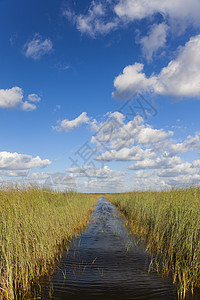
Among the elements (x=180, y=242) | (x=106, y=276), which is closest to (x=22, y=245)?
(x=106, y=276)

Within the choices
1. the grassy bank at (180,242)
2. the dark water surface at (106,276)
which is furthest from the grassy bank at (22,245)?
the grassy bank at (180,242)

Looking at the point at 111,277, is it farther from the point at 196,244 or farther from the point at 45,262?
the point at 196,244

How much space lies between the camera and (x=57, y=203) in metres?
12.6

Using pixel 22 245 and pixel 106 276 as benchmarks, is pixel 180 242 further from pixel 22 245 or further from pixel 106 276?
pixel 22 245

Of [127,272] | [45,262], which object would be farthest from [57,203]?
[127,272]

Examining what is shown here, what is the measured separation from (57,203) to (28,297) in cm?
831

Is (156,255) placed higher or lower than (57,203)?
lower

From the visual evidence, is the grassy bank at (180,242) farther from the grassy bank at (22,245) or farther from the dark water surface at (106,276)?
the grassy bank at (22,245)

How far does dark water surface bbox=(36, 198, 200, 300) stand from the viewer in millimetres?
4578

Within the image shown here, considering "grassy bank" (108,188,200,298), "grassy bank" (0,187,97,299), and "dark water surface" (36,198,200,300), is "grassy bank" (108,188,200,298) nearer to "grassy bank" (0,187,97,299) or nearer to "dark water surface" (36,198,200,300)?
"dark water surface" (36,198,200,300)

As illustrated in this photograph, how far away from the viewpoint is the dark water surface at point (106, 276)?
4.58m

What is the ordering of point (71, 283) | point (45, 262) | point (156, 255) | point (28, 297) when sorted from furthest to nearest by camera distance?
point (156, 255) → point (45, 262) → point (71, 283) → point (28, 297)

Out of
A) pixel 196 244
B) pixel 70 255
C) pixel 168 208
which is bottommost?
pixel 70 255

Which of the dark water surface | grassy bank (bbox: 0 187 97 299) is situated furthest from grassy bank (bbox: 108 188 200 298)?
grassy bank (bbox: 0 187 97 299)
